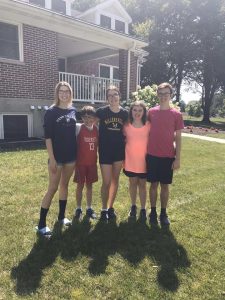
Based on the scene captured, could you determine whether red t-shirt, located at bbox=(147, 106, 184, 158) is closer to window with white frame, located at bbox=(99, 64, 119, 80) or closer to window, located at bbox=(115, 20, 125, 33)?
window with white frame, located at bbox=(99, 64, 119, 80)

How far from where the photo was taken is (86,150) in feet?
14.5

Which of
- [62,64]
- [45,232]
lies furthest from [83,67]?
[45,232]

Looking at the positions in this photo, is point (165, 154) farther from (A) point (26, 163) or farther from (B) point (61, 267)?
(A) point (26, 163)

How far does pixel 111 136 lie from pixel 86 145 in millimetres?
353

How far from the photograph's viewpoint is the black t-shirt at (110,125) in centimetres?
436

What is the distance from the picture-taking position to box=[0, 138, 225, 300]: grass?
119 inches

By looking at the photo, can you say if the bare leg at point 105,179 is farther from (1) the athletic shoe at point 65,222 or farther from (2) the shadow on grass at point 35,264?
(2) the shadow on grass at point 35,264

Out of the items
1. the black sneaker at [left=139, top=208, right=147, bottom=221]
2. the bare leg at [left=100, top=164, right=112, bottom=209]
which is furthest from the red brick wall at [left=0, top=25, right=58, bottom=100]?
the black sneaker at [left=139, top=208, right=147, bottom=221]

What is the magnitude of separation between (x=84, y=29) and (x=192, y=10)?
78.1 feet

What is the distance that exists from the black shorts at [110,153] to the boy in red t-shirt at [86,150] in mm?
122

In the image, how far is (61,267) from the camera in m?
3.34

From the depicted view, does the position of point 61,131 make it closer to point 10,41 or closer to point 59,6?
point 10,41

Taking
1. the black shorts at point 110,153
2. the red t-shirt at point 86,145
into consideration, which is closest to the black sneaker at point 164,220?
the black shorts at point 110,153

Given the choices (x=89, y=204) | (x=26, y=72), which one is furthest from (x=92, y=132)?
(x=26, y=72)
